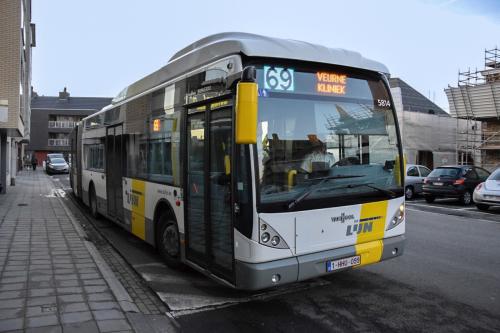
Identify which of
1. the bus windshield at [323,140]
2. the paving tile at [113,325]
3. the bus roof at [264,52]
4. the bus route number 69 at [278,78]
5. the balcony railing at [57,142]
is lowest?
the paving tile at [113,325]

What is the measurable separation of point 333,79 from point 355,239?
1873 mm

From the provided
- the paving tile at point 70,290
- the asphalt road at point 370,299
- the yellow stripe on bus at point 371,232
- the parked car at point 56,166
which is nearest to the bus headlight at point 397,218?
the yellow stripe on bus at point 371,232

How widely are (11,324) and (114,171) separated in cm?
529

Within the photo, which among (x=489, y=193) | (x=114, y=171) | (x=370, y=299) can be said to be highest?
(x=114, y=171)

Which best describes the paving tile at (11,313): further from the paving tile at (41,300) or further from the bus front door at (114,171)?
the bus front door at (114,171)

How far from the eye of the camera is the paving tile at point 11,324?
4258 millimetres

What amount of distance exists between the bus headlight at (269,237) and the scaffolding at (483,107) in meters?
25.6

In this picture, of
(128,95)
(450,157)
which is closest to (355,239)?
(128,95)

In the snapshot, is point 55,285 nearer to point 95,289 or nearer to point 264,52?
point 95,289

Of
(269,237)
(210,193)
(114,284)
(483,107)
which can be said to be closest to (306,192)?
(269,237)

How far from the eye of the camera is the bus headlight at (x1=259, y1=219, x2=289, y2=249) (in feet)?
14.9

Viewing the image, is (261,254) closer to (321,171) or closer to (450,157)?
(321,171)

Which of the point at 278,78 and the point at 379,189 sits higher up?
the point at 278,78

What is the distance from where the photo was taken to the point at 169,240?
6629mm
